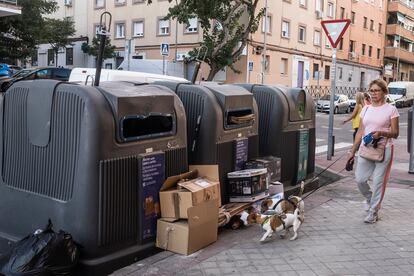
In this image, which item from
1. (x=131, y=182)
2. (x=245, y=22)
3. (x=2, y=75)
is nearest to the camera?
(x=131, y=182)

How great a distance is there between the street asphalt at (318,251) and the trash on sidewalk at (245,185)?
33 cm

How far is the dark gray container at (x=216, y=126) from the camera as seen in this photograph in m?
5.21

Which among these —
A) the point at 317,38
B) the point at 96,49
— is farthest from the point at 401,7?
the point at 96,49

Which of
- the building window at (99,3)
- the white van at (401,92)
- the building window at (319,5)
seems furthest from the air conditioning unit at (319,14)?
the building window at (99,3)

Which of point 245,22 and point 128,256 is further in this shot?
point 245,22

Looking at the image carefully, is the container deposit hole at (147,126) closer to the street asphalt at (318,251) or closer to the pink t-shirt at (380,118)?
the street asphalt at (318,251)

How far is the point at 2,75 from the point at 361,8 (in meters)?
37.9

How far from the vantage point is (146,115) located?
4312 mm

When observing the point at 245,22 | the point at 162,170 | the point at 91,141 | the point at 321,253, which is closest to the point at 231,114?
the point at 162,170

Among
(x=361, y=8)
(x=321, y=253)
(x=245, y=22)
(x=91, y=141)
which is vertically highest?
(x=361, y=8)

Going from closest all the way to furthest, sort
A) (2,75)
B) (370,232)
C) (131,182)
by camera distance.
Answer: (131,182) → (370,232) → (2,75)

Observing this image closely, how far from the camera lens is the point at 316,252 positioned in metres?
4.67

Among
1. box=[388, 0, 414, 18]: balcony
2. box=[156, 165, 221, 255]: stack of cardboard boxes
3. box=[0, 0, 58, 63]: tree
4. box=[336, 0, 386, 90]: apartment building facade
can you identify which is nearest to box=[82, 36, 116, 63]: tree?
box=[0, 0, 58, 63]: tree

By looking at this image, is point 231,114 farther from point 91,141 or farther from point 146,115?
point 91,141
